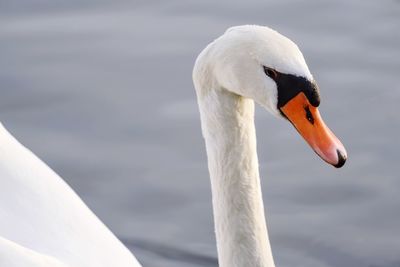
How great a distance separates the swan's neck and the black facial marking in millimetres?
283

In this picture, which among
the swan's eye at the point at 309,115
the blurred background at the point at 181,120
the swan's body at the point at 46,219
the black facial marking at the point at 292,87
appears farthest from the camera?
the blurred background at the point at 181,120

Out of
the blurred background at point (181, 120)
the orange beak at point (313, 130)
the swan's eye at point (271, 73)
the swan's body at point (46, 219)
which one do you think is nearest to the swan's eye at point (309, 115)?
the orange beak at point (313, 130)

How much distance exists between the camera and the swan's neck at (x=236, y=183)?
4.18 m

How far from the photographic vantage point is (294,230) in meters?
5.85

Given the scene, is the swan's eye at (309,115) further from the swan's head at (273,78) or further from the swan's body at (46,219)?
the swan's body at (46,219)

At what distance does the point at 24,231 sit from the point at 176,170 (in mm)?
1565

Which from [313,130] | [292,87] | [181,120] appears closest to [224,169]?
[313,130]

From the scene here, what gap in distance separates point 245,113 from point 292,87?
1.28 feet

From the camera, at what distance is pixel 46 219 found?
4.86 meters

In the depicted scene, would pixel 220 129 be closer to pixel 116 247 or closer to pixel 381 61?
pixel 116 247

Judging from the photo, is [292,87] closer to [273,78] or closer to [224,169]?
[273,78]

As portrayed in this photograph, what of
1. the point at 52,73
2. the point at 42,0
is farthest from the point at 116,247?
the point at 42,0

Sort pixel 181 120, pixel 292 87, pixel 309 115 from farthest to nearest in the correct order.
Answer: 1. pixel 181 120
2. pixel 309 115
3. pixel 292 87

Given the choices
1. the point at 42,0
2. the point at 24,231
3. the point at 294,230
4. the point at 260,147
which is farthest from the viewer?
the point at 42,0
